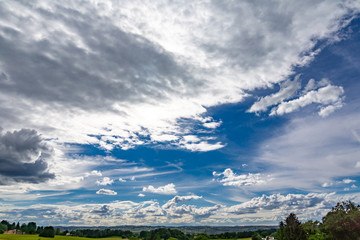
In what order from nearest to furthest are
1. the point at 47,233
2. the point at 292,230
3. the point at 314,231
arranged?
the point at 292,230, the point at 314,231, the point at 47,233

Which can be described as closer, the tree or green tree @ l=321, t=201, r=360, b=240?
green tree @ l=321, t=201, r=360, b=240

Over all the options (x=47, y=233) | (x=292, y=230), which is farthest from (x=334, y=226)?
(x=47, y=233)

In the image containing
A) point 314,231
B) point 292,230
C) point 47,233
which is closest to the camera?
point 292,230

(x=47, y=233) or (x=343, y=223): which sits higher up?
(x=343, y=223)

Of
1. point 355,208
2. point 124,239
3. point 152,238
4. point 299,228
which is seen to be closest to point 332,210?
point 355,208

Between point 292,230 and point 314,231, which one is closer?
point 292,230

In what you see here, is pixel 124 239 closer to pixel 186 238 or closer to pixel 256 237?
pixel 186 238

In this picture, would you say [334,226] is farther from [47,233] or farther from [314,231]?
[47,233]

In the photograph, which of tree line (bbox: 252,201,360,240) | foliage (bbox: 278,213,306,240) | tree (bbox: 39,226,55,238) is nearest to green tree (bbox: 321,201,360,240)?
tree line (bbox: 252,201,360,240)

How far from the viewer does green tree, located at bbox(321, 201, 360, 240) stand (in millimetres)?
46000

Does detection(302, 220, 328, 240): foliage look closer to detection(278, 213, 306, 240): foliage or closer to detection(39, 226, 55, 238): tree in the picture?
detection(278, 213, 306, 240): foliage

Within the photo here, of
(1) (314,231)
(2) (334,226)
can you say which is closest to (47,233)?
(1) (314,231)

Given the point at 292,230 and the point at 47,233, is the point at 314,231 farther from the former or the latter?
the point at 47,233

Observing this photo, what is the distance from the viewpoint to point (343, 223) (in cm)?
4728
